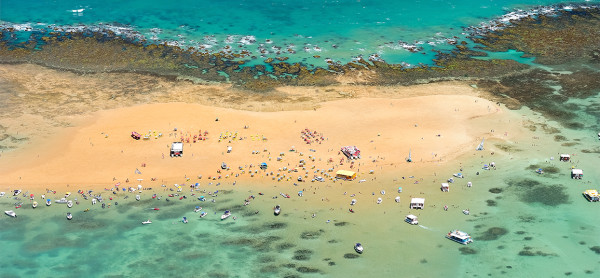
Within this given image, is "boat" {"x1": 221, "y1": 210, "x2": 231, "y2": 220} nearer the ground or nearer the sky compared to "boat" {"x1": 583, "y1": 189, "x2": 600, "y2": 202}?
nearer the ground

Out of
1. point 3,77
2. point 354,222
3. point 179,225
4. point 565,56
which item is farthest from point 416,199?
point 3,77

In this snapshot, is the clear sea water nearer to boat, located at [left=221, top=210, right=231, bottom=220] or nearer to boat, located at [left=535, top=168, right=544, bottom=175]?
boat, located at [left=535, top=168, right=544, bottom=175]

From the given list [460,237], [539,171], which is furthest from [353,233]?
[539,171]

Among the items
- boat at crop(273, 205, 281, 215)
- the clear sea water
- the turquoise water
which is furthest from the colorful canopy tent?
the turquoise water

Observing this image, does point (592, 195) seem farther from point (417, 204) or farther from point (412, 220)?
point (412, 220)

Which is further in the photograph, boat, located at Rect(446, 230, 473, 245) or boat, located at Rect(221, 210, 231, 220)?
boat, located at Rect(221, 210, 231, 220)

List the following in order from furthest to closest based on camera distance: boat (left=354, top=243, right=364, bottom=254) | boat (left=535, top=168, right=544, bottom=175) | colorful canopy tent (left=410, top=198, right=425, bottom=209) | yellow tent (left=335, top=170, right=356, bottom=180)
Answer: boat (left=535, top=168, right=544, bottom=175) < yellow tent (left=335, top=170, right=356, bottom=180) < colorful canopy tent (left=410, top=198, right=425, bottom=209) < boat (left=354, top=243, right=364, bottom=254)
